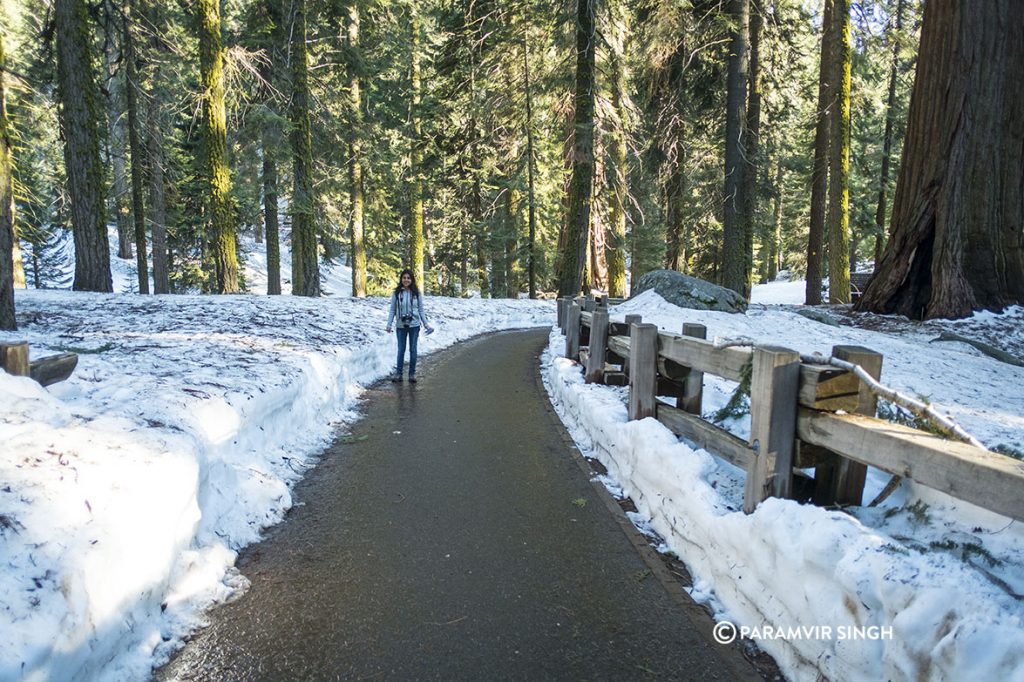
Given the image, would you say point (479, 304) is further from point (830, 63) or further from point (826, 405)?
point (826, 405)

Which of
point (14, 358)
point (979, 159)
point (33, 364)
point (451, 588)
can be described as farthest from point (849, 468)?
point (979, 159)

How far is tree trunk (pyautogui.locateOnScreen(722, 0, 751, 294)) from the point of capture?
15469 millimetres

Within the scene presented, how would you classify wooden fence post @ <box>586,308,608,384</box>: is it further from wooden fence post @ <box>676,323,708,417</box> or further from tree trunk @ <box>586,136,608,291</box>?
tree trunk @ <box>586,136,608,291</box>

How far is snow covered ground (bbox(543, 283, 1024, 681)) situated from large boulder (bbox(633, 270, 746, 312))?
7871 millimetres

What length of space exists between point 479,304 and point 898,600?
18845mm

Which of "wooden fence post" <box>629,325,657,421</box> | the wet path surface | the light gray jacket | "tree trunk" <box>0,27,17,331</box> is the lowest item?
the wet path surface

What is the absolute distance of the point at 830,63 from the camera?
18000 millimetres

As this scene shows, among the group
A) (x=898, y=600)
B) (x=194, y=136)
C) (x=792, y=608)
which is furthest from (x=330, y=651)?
(x=194, y=136)

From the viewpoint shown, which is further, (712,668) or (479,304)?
(479,304)

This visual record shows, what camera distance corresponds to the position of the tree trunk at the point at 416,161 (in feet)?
78.8

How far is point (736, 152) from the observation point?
15992 mm

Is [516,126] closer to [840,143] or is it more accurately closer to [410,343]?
[840,143]

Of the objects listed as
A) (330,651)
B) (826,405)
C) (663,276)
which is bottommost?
(330,651)

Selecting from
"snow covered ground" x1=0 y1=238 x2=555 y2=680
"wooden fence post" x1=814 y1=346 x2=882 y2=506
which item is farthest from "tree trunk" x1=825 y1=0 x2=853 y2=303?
"wooden fence post" x1=814 y1=346 x2=882 y2=506
